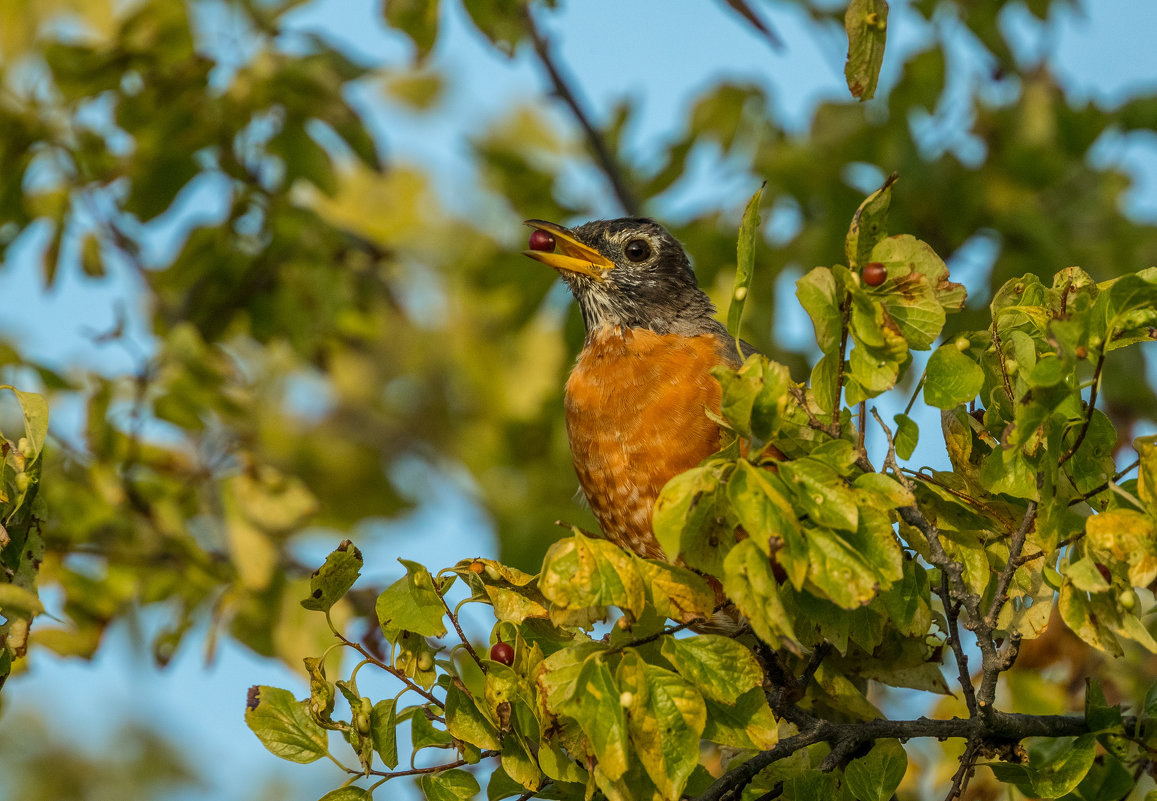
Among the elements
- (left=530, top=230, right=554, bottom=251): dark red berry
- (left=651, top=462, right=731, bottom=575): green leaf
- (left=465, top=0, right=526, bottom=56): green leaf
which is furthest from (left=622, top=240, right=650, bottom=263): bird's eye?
(left=651, top=462, right=731, bottom=575): green leaf

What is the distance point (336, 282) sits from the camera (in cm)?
527

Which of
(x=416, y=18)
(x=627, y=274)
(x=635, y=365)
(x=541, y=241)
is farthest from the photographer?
(x=627, y=274)

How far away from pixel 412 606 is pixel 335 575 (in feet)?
0.61

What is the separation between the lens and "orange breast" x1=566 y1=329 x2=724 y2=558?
400cm

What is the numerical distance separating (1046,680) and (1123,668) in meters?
0.29

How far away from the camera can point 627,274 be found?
5.43m

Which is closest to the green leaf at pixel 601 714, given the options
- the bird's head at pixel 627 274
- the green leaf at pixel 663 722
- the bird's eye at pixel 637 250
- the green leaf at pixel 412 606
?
the green leaf at pixel 663 722

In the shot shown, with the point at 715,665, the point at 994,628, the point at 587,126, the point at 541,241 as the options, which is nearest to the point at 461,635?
the point at 715,665

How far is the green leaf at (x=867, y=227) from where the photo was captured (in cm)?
232

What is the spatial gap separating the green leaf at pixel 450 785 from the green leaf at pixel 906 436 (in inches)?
48.3

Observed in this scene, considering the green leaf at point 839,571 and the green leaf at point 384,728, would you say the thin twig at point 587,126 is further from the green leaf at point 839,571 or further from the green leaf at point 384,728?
the green leaf at point 839,571

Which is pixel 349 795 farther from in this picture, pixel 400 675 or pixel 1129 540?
pixel 1129 540

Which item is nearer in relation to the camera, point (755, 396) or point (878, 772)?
point (755, 396)

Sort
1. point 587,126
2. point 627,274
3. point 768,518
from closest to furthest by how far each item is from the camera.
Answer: point 768,518
point 627,274
point 587,126
